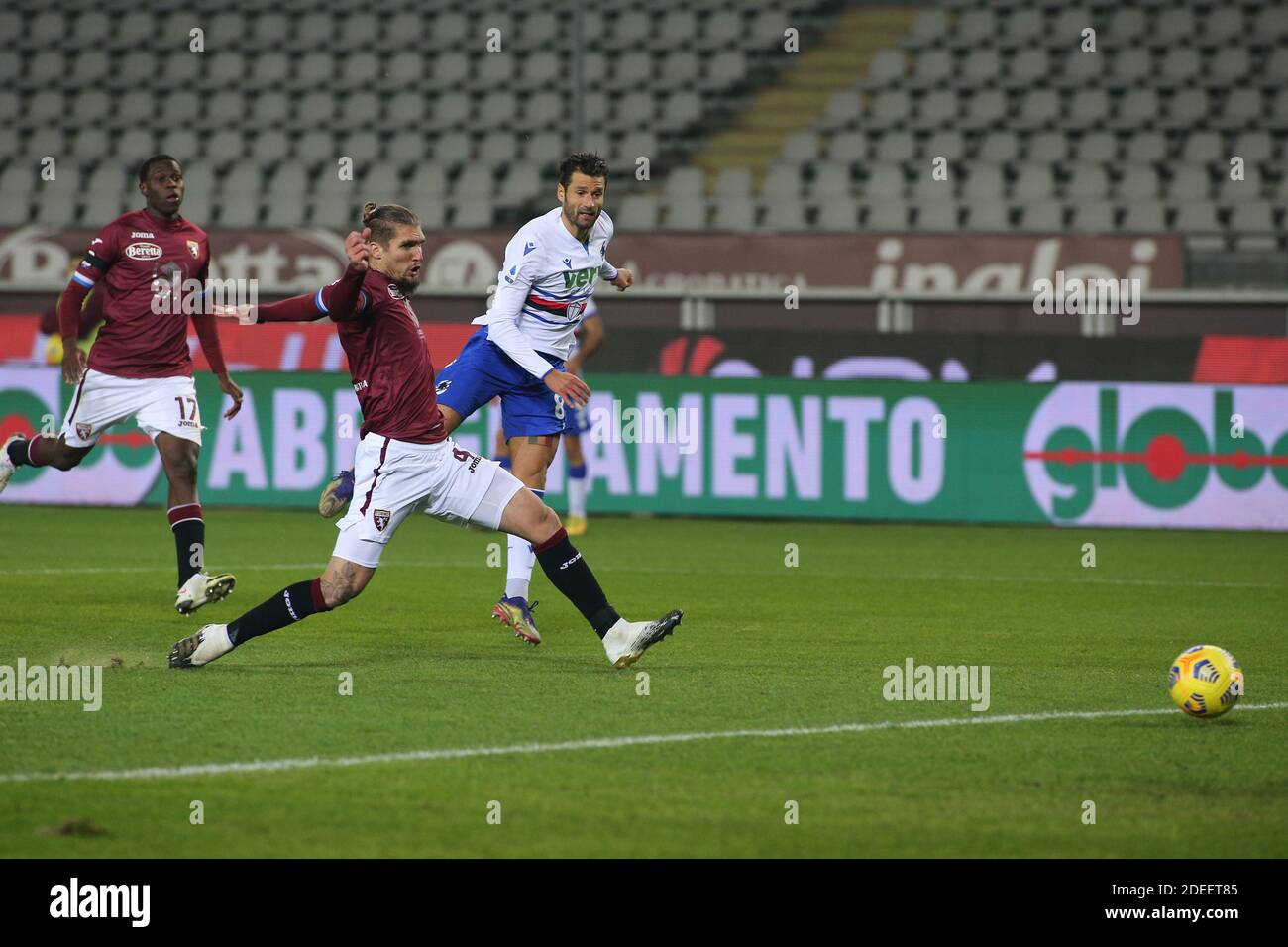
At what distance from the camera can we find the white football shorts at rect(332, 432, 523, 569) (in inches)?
293

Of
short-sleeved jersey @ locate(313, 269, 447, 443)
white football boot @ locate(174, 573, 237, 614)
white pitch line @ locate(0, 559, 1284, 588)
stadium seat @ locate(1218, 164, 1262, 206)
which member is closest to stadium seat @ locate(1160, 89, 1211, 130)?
stadium seat @ locate(1218, 164, 1262, 206)

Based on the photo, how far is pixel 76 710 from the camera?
6.78 metres

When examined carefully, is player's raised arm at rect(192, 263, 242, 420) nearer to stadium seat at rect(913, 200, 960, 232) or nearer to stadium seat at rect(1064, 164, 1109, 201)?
stadium seat at rect(913, 200, 960, 232)

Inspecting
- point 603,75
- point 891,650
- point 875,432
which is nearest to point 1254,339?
point 875,432

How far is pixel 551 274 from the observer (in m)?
9.00

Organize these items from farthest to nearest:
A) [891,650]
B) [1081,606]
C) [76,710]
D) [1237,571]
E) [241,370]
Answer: [241,370]
[1237,571]
[1081,606]
[891,650]
[76,710]

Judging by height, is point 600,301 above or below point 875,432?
above

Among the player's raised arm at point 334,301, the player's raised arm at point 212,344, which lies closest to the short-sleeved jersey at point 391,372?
the player's raised arm at point 334,301

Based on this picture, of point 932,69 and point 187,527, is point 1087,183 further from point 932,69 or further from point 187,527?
point 187,527

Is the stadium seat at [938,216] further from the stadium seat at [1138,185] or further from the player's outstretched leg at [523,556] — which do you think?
the player's outstretched leg at [523,556]

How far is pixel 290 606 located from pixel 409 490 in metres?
0.67

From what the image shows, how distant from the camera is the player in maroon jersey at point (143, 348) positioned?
962 centimetres

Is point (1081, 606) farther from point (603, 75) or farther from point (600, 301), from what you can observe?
point (603, 75)

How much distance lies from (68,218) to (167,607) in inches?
616
